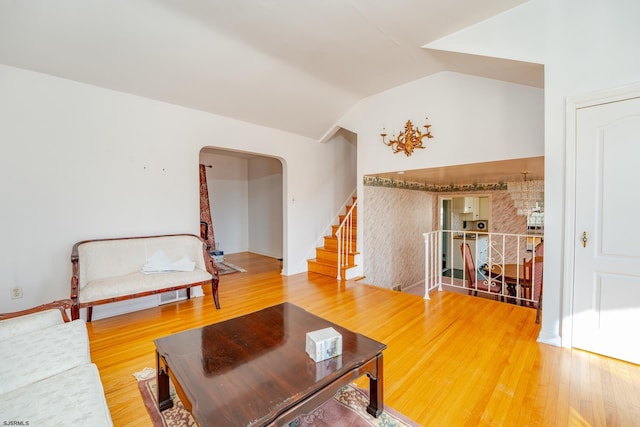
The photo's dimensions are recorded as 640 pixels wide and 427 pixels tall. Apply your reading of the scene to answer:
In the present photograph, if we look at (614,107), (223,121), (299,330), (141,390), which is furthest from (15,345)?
(614,107)

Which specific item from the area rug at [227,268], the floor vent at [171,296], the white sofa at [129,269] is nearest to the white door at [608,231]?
the white sofa at [129,269]

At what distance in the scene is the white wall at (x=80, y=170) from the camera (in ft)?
8.69

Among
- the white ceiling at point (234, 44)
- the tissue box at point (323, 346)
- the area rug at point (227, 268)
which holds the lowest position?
the area rug at point (227, 268)

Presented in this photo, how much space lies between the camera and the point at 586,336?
2.31 metres

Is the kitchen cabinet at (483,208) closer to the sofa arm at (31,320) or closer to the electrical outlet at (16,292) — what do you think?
the sofa arm at (31,320)

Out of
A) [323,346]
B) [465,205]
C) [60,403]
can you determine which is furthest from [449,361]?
[465,205]

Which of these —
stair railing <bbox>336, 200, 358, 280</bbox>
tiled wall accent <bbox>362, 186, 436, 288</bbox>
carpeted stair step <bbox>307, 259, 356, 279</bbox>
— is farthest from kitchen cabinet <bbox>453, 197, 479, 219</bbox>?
carpeted stair step <bbox>307, 259, 356, 279</bbox>

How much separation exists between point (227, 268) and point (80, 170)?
3086 millimetres

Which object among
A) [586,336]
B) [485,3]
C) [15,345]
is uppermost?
[485,3]

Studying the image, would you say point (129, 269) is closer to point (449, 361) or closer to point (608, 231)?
point (449, 361)

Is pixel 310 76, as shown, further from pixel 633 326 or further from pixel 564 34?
pixel 633 326

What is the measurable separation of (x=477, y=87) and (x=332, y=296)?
3.28m

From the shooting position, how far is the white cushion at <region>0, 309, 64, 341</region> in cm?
166

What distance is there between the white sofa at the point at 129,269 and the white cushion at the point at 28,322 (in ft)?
2.36
